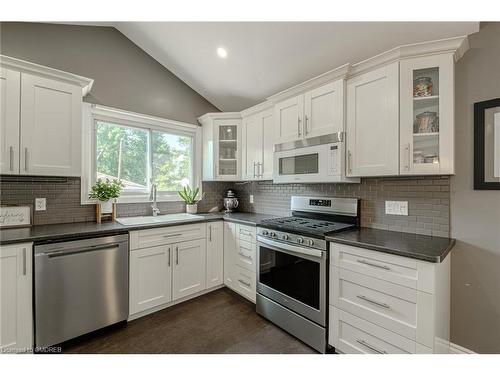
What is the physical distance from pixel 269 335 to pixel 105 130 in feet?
9.18

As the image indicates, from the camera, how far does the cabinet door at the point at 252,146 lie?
289cm

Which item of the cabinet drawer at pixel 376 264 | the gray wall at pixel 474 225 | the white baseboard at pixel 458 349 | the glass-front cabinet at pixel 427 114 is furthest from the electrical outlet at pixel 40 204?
the white baseboard at pixel 458 349

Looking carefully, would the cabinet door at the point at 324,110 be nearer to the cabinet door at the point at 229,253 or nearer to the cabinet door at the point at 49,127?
the cabinet door at the point at 229,253

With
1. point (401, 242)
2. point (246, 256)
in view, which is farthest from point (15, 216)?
point (401, 242)

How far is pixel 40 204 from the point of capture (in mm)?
2162

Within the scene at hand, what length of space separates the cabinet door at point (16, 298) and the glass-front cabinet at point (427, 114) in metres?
2.86

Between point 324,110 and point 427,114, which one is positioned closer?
point 427,114

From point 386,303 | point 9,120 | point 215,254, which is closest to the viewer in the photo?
point 386,303

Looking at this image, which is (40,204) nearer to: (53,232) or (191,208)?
(53,232)

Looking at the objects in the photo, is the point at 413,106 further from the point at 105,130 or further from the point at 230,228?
the point at 105,130

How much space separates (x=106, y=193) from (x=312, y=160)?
2.19 metres

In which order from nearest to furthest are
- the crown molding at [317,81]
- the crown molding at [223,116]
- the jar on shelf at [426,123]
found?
the jar on shelf at [426,123] < the crown molding at [317,81] < the crown molding at [223,116]

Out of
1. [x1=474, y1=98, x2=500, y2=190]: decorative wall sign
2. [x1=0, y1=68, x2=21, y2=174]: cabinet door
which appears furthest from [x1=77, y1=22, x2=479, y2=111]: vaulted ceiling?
[x1=0, y1=68, x2=21, y2=174]: cabinet door

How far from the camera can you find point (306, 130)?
2262mm
